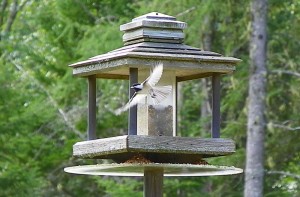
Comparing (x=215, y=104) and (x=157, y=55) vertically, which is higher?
(x=157, y=55)

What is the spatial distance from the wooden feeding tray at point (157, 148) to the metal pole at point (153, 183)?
0.07 meters

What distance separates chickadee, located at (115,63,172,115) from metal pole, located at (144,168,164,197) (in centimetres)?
40

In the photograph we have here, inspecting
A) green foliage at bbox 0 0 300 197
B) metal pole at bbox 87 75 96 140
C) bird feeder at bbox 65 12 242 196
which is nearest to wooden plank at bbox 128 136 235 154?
bird feeder at bbox 65 12 242 196

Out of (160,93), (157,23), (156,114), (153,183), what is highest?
(157,23)

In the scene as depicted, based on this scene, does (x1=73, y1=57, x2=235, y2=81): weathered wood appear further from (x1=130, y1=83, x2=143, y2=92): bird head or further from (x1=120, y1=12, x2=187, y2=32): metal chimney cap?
(x1=120, y1=12, x2=187, y2=32): metal chimney cap

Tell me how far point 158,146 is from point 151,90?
31 centimetres

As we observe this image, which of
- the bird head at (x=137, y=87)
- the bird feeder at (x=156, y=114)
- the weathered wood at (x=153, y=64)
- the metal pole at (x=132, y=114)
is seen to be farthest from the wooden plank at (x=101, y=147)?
the weathered wood at (x=153, y=64)

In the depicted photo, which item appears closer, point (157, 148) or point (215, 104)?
point (157, 148)

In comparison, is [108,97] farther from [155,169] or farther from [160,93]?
[160,93]

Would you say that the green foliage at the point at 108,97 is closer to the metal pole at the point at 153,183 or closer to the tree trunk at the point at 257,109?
the tree trunk at the point at 257,109

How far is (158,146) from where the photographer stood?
5.54 m

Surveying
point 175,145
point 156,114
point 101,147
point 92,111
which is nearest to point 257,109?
point 92,111

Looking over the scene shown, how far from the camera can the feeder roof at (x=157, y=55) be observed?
18.4 ft

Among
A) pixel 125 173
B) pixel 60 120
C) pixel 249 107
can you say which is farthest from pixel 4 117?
pixel 125 173
